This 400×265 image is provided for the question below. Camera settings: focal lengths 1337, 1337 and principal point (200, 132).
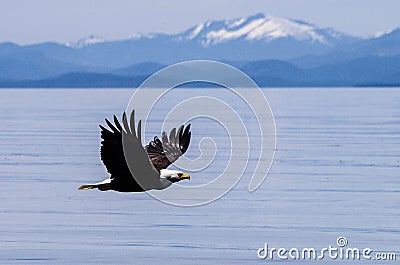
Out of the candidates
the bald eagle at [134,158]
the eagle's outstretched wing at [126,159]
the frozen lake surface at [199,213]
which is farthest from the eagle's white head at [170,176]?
the frozen lake surface at [199,213]

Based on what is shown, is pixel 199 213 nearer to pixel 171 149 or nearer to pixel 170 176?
pixel 171 149

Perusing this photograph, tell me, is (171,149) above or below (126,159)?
above

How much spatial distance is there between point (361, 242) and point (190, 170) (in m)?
8.47

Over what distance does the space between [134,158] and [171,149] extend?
135cm

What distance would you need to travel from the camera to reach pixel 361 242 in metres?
15.5

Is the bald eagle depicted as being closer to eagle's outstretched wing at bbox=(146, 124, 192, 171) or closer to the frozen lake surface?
eagle's outstretched wing at bbox=(146, 124, 192, 171)

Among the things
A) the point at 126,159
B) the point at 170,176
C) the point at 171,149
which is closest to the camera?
the point at 126,159

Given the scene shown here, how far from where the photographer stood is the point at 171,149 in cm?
1500

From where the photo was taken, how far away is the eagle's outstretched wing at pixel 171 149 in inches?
584

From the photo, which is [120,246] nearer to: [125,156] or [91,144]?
[125,156]

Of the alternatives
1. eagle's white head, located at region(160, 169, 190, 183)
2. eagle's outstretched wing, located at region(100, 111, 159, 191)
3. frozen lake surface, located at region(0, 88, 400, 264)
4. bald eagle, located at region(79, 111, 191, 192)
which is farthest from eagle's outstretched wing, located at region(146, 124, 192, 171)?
frozen lake surface, located at region(0, 88, 400, 264)

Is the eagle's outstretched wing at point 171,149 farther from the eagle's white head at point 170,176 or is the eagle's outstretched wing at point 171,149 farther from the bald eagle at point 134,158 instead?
the eagle's white head at point 170,176

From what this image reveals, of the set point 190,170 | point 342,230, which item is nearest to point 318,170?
point 190,170

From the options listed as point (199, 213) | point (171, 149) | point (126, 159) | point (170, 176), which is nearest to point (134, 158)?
point (126, 159)
